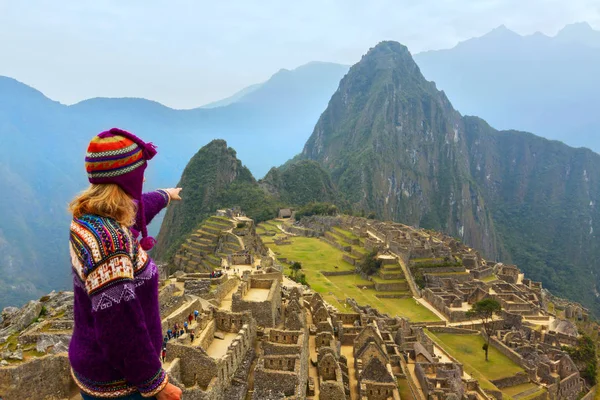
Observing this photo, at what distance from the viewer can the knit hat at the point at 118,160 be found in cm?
284

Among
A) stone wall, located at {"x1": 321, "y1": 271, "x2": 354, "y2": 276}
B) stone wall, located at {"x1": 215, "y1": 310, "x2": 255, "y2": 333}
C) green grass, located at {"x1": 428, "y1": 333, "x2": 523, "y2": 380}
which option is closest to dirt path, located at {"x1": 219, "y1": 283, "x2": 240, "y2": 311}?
stone wall, located at {"x1": 215, "y1": 310, "x2": 255, "y2": 333}

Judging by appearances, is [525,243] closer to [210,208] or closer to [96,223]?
[210,208]

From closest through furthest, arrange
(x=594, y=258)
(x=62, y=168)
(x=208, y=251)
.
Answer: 1. (x=208, y=251)
2. (x=62, y=168)
3. (x=594, y=258)

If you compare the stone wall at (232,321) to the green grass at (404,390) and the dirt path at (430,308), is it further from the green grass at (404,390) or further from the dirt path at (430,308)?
the dirt path at (430,308)

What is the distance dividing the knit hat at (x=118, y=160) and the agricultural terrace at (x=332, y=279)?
81.0ft

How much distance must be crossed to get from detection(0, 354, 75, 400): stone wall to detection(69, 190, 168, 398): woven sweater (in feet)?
23.7

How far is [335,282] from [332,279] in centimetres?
129

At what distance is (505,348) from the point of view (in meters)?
27.3

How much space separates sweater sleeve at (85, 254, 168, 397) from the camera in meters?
2.57

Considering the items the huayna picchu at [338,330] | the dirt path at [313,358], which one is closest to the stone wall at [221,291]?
the huayna picchu at [338,330]

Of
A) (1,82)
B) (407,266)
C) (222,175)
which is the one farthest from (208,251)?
(1,82)

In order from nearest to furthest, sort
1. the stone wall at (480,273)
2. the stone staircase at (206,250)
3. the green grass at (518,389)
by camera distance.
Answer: the green grass at (518,389)
the stone staircase at (206,250)
the stone wall at (480,273)

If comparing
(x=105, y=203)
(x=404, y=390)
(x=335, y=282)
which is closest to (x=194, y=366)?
(x=105, y=203)

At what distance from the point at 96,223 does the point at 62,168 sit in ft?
225
